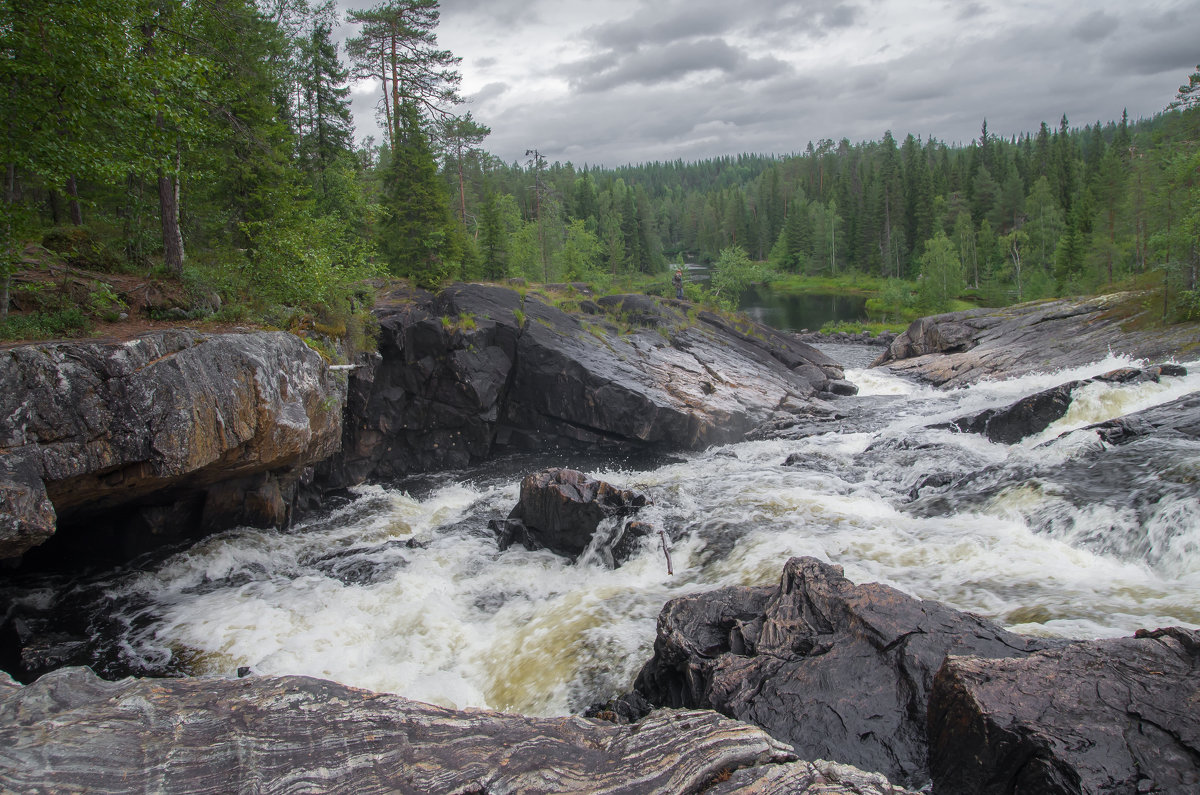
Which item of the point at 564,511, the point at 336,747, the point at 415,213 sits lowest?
the point at 564,511

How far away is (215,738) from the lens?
4.59 meters

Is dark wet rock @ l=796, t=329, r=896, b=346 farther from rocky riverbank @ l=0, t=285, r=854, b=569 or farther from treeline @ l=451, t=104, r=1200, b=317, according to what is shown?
rocky riverbank @ l=0, t=285, r=854, b=569

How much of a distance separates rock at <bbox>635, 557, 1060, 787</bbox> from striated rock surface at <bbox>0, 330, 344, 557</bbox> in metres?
9.22

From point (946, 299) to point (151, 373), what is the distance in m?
63.1

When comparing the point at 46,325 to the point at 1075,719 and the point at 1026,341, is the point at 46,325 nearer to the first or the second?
the point at 1075,719

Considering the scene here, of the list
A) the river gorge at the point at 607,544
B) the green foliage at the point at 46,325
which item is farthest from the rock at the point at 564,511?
the green foliage at the point at 46,325

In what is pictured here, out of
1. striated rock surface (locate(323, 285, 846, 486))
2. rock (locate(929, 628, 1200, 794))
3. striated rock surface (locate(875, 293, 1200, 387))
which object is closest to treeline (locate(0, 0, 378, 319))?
striated rock surface (locate(323, 285, 846, 486))

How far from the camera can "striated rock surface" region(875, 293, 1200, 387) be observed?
26.0 meters

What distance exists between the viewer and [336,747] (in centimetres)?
465

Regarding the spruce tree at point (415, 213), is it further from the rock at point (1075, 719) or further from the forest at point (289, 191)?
the rock at point (1075, 719)

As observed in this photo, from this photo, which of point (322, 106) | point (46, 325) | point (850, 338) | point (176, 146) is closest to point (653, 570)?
point (46, 325)

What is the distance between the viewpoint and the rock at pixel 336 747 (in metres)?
4.28

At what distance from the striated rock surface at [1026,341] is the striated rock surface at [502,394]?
14.6 metres

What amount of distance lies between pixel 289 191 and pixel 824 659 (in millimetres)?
20802
